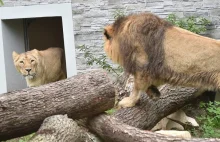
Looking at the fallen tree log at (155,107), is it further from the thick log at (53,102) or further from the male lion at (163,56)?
the thick log at (53,102)

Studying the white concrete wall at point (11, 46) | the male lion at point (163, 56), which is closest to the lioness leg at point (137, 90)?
the male lion at point (163, 56)

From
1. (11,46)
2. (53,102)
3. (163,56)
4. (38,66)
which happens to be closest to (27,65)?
(38,66)

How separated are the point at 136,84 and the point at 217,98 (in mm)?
3117

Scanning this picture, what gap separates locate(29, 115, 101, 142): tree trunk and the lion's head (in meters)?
4.08

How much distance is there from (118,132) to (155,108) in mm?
1111

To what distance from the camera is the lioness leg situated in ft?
21.6

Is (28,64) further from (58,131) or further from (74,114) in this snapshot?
(58,131)

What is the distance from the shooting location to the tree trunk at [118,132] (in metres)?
5.63

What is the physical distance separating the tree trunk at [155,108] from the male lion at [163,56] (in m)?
0.14

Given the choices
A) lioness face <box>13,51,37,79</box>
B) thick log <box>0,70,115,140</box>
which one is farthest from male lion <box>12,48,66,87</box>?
thick log <box>0,70,115,140</box>

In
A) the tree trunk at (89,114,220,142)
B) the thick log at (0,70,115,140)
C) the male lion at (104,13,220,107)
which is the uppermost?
the male lion at (104,13,220,107)

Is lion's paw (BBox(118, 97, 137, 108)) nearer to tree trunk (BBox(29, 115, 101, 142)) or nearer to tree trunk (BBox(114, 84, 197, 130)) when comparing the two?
tree trunk (BBox(114, 84, 197, 130))

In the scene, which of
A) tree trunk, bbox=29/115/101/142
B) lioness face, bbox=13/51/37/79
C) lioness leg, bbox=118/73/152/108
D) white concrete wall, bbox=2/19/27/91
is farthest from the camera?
white concrete wall, bbox=2/19/27/91

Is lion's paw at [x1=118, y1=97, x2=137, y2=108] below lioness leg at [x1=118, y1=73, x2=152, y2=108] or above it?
below
